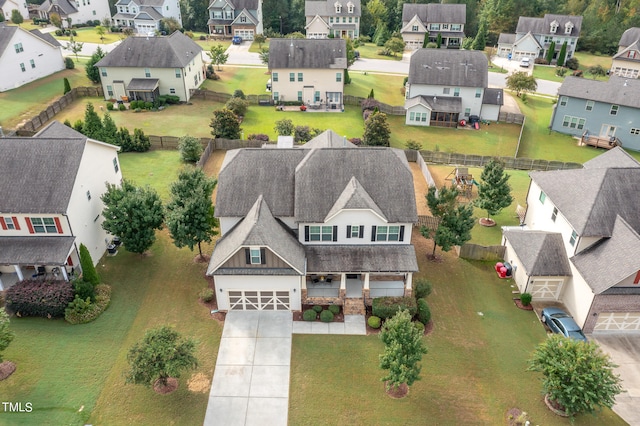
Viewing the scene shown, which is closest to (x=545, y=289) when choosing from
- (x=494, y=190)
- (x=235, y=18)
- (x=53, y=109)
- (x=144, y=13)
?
(x=494, y=190)

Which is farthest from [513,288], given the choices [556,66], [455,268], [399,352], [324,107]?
[556,66]

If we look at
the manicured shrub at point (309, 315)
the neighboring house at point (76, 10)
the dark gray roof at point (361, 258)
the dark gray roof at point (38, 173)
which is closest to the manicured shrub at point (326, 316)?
the manicured shrub at point (309, 315)

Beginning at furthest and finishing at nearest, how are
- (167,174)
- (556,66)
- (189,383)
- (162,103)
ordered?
1. (556,66)
2. (162,103)
3. (167,174)
4. (189,383)

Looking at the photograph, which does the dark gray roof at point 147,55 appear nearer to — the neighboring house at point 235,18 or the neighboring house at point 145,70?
the neighboring house at point 145,70

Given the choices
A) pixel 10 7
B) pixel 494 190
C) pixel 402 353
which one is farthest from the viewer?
pixel 10 7

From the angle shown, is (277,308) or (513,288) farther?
(513,288)

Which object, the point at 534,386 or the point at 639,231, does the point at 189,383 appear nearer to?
the point at 534,386

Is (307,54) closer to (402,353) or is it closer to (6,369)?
(402,353)
